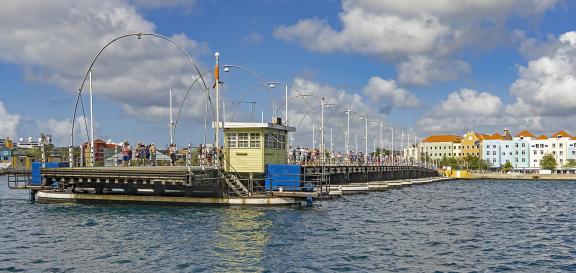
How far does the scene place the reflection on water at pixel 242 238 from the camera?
973 inches

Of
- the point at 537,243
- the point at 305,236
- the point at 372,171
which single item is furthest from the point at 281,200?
the point at 372,171

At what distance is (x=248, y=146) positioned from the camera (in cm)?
4812

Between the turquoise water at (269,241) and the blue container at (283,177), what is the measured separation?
69.7 inches

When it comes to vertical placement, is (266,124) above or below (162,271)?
above

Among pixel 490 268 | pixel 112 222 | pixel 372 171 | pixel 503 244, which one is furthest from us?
pixel 372 171

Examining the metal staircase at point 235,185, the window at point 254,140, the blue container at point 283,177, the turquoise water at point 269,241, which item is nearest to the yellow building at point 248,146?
the window at point 254,140

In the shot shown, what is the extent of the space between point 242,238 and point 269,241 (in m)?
1.52

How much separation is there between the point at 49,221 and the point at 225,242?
1492 cm

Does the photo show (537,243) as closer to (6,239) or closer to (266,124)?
(266,124)

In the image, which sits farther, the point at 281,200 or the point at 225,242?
the point at 281,200

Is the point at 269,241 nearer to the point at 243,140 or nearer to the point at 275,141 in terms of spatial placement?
the point at 243,140

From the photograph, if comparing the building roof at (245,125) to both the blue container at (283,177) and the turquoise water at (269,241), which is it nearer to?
the blue container at (283,177)

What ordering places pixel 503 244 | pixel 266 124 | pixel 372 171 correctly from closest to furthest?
pixel 503 244, pixel 266 124, pixel 372 171

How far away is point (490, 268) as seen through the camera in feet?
82.8
